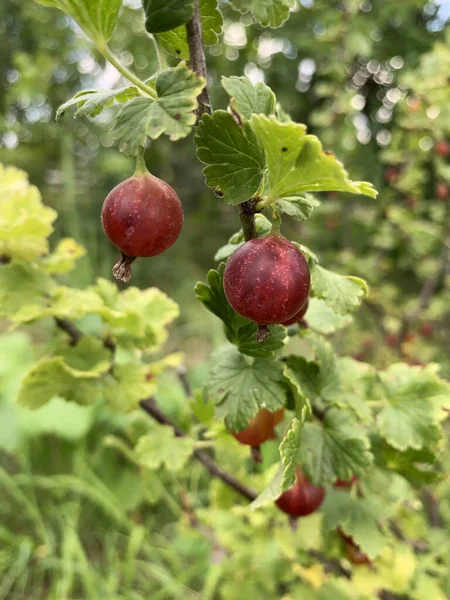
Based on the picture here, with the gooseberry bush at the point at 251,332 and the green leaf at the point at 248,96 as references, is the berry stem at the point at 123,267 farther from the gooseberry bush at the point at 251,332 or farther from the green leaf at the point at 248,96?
the green leaf at the point at 248,96

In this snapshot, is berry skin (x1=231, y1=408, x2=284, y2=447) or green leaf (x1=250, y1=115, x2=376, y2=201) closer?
green leaf (x1=250, y1=115, x2=376, y2=201)

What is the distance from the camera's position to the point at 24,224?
0.60 metres

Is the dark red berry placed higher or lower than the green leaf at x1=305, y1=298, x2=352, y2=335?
lower

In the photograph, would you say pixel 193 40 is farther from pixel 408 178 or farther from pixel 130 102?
pixel 408 178

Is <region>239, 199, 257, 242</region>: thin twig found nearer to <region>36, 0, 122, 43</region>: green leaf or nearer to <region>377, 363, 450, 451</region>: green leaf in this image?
<region>36, 0, 122, 43</region>: green leaf

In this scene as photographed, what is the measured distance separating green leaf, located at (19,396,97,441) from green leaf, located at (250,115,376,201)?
167 centimetres

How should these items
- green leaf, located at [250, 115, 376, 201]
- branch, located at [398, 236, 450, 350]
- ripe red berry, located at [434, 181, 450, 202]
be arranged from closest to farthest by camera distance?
green leaf, located at [250, 115, 376, 201] → branch, located at [398, 236, 450, 350] → ripe red berry, located at [434, 181, 450, 202]

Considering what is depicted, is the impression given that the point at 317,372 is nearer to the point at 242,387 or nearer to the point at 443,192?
the point at 242,387

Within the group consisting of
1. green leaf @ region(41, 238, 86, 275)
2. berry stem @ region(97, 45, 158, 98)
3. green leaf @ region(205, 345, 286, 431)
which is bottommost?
green leaf @ region(41, 238, 86, 275)

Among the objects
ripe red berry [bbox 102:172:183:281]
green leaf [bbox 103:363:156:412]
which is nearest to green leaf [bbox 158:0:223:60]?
ripe red berry [bbox 102:172:183:281]

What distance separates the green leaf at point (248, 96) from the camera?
0.35m

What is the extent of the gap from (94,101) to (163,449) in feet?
1.46

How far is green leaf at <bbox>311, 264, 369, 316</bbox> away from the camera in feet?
1.41

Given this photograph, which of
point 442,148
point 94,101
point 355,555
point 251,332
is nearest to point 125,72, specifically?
point 94,101
